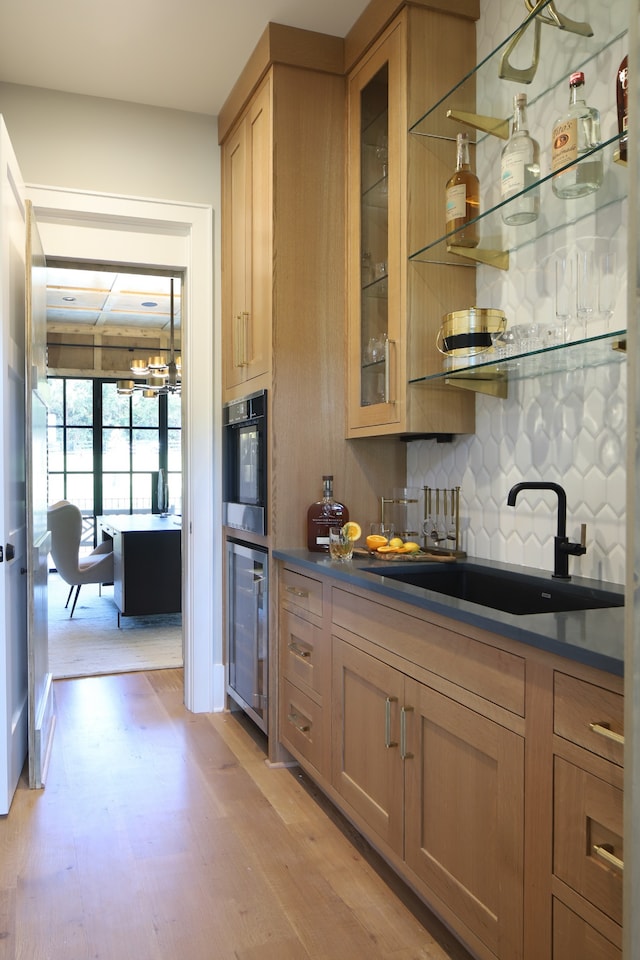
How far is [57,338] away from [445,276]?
23.9 ft

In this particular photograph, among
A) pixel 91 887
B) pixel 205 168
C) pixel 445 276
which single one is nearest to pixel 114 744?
pixel 91 887

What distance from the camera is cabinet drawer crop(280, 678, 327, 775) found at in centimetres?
257

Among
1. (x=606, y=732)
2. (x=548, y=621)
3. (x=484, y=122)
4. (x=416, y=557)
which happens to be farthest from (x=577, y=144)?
(x=606, y=732)

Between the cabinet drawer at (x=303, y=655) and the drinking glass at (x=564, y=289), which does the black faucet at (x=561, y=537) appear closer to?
the drinking glass at (x=564, y=289)

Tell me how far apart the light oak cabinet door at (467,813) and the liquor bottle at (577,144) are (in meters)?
1.34

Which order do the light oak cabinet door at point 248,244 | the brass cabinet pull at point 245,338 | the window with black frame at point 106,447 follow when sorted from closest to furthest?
the light oak cabinet door at point 248,244 < the brass cabinet pull at point 245,338 < the window with black frame at point 106,447

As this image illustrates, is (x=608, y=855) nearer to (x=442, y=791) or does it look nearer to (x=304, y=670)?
(x=442, y=791)

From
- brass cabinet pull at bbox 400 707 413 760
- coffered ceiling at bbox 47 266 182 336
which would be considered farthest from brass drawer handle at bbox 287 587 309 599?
coffered ceiling at bbox 47 266 182 336

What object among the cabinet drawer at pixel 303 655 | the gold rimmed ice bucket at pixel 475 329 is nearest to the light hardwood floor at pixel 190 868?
the cabinet drawer at pixel 303 655

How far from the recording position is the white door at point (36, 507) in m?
2.80

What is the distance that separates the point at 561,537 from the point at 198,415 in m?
2.13

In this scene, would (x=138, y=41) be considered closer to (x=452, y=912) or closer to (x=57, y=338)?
(x=452, y=912)

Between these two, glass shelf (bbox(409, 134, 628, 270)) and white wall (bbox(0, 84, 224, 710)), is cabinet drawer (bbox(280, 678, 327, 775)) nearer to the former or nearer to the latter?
white wall (bbox(0, 84, 224, 710))

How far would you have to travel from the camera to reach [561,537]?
2.05 meters
